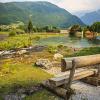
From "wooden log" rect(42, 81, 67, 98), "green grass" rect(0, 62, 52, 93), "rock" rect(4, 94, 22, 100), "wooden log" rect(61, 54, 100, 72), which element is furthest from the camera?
"green grass" rect(0, 62, 52, 93)

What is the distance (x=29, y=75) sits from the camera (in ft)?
66.8

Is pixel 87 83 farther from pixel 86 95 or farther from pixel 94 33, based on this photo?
pixel 94 33

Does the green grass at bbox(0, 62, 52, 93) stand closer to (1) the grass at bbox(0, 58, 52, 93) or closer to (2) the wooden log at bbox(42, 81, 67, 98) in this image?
(1) the grass at bbox(0, 58, 52, 93)

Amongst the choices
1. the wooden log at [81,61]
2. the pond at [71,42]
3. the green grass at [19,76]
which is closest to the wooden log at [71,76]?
the wooden log at [81,61]

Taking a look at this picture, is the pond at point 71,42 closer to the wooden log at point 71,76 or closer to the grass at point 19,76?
the grass at point 19,76

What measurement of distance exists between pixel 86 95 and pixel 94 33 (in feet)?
345

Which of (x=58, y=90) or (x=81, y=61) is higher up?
(x=81, y=61)

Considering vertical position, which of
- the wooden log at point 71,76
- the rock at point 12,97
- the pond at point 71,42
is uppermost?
the wooden log at point 71,76

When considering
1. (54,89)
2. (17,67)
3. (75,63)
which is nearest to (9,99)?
(54,89)

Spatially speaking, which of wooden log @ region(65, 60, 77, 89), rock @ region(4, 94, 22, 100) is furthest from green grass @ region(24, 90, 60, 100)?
wooden log @ region(65, 60, 77, 89)

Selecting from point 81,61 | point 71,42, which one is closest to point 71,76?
point 81,61

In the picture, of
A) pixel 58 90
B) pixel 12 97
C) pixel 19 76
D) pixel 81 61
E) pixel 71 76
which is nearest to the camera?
pixel 71 76

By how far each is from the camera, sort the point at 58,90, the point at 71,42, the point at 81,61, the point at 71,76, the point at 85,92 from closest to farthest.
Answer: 1. the point at 71,76
2. the point at 81,61
3. the point at 58,90
4. the point at 85,92
5. the point at 71,42

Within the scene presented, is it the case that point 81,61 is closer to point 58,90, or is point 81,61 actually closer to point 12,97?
point 58,90
